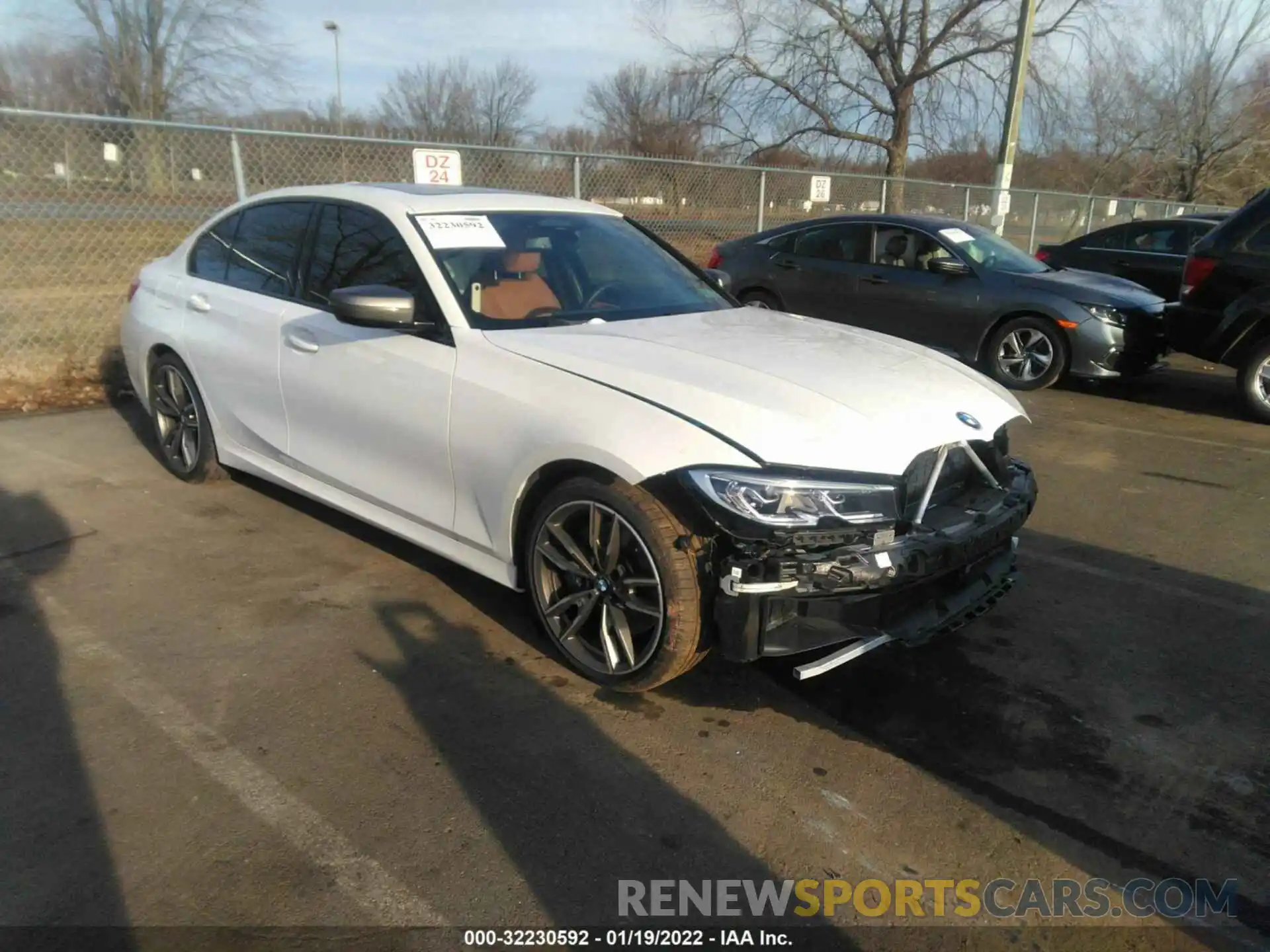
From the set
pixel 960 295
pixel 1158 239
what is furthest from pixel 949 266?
pixel 1158 239

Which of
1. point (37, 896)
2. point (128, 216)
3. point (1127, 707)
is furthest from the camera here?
point (128, 216)

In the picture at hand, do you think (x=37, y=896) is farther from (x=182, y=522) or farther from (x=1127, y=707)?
(x=1127, y=707)

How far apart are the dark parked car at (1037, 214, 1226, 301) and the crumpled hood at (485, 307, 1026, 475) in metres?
9.07

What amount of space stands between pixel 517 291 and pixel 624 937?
8.14 feet

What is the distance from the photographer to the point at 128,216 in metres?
7.88

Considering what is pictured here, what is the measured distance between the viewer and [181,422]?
530 cm

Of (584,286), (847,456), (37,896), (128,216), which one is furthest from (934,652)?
(128,216)

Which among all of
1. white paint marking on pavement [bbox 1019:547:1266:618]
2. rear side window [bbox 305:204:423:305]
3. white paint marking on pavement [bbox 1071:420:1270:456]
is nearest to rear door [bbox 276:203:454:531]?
rear side window [bbox 305:204:423:305]

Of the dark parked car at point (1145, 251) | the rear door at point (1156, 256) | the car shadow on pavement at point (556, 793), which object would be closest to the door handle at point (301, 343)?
the car shadow on pavement at point (556, 793)

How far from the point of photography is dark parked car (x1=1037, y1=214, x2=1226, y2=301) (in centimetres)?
1162

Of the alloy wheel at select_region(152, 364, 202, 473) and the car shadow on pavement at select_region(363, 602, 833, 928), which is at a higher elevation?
the alloy wheel at select_region(152, 364, 202, 473)

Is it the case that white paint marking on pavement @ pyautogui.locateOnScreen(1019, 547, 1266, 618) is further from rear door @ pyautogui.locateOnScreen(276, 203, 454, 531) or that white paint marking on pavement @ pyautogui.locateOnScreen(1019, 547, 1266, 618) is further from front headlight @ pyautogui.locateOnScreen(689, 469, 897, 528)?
rear door @ pyautogui.locateOnScreen(276, 203, 454, 531)

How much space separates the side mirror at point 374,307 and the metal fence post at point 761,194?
32.1ft

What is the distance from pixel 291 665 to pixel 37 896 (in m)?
1.21
